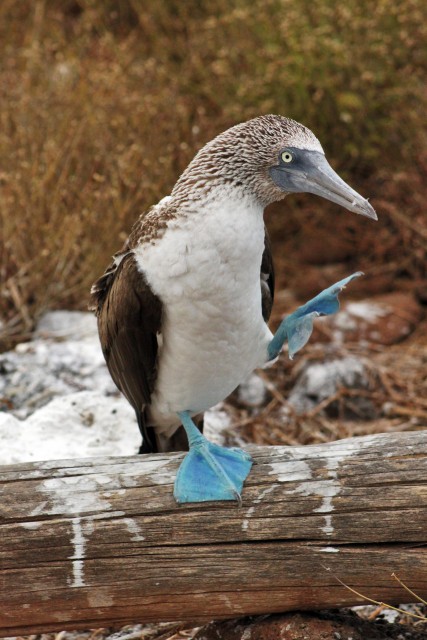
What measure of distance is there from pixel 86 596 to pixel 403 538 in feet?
3.02

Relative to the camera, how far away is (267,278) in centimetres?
313

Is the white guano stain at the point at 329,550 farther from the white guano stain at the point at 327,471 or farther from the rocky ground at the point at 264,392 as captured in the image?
the rocky ground at the point at 264,392

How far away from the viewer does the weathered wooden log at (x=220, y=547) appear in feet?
8.42

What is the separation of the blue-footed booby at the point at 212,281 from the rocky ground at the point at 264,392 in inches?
40.5

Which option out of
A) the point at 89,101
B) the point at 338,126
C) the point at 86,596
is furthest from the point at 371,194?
the point at 86,596

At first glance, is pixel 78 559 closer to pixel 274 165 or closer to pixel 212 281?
pixel 212 281

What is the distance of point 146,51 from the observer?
24.6 feet

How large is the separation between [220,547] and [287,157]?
114 centimetres

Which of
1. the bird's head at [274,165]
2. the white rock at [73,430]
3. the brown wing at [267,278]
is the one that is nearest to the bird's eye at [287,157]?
the bird's head at [274,165]

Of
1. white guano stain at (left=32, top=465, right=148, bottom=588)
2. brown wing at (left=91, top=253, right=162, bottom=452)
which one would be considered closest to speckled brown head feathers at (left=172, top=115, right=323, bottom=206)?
brown wing at (left=91, top=253, right=162, bottom=452)

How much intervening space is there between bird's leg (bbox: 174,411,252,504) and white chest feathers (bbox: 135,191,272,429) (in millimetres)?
197

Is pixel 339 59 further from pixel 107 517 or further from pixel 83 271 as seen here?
pixel 107 517

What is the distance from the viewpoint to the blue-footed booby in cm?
258

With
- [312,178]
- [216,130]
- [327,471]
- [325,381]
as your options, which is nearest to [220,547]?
[327,471]
